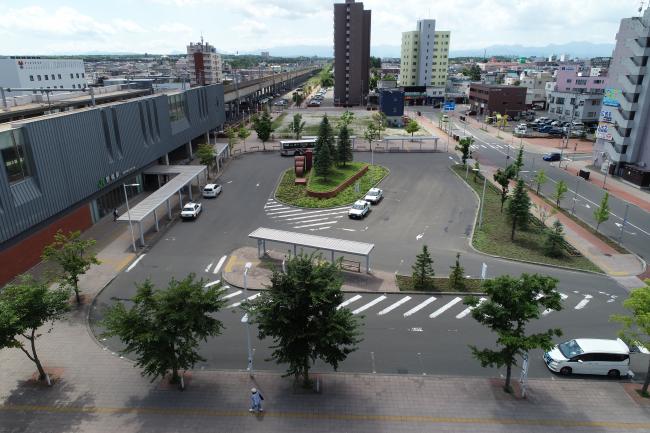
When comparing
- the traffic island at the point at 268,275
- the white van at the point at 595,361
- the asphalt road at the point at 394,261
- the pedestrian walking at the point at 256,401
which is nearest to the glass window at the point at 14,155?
the asphalt road at the point at 394,261

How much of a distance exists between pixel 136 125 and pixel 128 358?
27857mm

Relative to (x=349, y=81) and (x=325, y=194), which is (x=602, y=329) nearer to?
(x=325, y=194)

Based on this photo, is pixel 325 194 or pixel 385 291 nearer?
pixel 385 291

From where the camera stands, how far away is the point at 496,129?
8694 centimetres

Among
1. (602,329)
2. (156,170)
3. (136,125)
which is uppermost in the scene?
(136,125)

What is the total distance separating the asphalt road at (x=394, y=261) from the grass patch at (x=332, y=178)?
4513 mm

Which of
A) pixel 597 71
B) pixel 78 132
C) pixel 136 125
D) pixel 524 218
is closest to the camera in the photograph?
pixel 78 132

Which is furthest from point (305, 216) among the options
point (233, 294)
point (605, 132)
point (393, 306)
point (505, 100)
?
point (505, 100)

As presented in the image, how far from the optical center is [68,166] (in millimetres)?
30125

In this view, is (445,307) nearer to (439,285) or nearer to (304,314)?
(439,285)

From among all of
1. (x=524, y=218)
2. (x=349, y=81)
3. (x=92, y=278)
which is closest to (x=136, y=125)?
(x=92, y=278)

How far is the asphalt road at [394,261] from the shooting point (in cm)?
1953

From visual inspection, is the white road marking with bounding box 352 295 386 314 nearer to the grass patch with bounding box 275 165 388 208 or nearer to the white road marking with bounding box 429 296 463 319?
the white road marking with bounding box 429 296 463 319

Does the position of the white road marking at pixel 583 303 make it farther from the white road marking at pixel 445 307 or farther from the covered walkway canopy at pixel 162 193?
the covered walkway canopy at pixel 162 193
